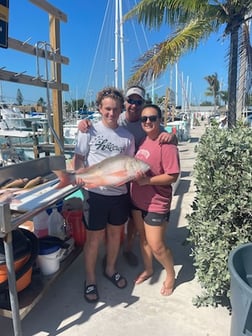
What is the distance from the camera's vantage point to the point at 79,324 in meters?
2.49

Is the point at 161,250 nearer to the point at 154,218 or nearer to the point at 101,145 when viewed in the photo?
the point at 154,218

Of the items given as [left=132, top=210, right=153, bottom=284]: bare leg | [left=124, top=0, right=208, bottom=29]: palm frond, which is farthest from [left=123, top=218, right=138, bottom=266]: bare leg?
[left=124, top=0, right=208, bottom=29]: palm frond

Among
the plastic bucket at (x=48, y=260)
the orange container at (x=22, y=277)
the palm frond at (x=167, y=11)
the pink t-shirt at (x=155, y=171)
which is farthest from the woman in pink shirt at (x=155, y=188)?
the palm frond at (x=167, y=11)

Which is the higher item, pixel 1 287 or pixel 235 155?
pixel 235 155

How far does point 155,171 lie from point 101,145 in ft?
1.78

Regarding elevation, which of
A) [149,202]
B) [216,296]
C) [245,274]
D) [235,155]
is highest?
[235,155]

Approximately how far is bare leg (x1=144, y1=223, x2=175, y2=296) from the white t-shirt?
19.4 inches

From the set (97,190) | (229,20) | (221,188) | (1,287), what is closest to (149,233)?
(97,190)

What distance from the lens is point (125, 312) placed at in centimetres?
264

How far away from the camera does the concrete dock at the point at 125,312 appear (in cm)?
241

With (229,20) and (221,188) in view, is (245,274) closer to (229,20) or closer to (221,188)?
(221,188)

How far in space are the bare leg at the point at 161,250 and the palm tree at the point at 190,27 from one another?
21.2 ft

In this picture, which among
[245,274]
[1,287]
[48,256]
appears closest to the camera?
[245,274]

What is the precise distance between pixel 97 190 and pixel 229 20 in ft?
26.6
